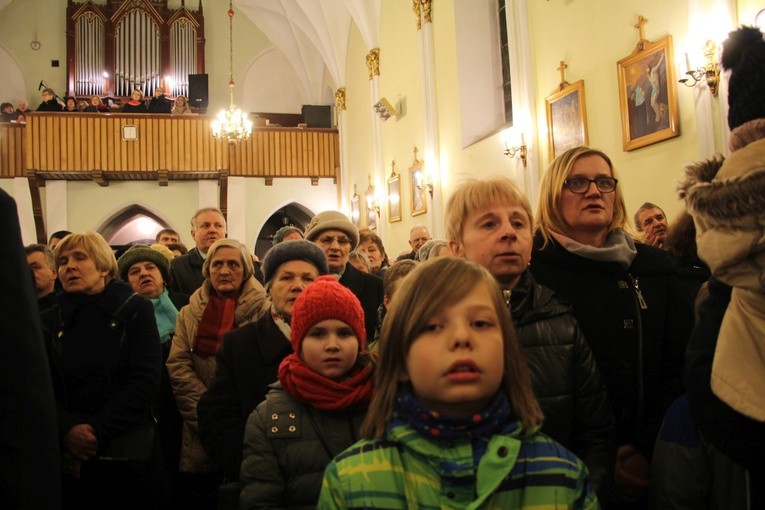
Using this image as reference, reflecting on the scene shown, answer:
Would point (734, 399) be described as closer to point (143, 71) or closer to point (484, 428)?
point (484, 428)

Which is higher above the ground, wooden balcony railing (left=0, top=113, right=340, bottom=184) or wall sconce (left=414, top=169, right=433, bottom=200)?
wooden balcony railing (left=0, top=113, right=340, bottom=184)

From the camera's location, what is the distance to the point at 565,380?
1749 millimetres

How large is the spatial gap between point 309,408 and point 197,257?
3169mm

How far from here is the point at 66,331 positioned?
2789mm

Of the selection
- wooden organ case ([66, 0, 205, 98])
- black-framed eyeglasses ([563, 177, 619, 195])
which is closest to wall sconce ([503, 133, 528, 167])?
black-framed eyeglasses ([563, 177, 619, 195])

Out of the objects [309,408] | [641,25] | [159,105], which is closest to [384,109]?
[159,105]

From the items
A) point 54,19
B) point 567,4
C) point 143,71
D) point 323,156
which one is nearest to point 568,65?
point 567,4

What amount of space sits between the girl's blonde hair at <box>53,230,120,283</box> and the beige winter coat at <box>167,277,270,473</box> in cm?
47

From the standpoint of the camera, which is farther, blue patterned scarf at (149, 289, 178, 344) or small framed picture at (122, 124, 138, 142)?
small framed picture at (122, 124, 138, 142)

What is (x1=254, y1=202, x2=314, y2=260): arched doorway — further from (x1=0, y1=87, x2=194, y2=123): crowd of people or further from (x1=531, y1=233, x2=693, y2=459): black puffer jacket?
(x1=531, y1=233, x2=693, y2=459): black puffer jacket

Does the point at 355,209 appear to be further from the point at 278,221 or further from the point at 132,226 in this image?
the point at 132,226

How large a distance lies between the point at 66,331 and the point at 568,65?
6.33 meters

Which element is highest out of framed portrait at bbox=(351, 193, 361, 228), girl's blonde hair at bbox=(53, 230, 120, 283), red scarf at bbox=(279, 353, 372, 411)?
framed portrait at bbox=(351, 193, 361, 228)

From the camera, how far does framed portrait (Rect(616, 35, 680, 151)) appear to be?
5.62m
